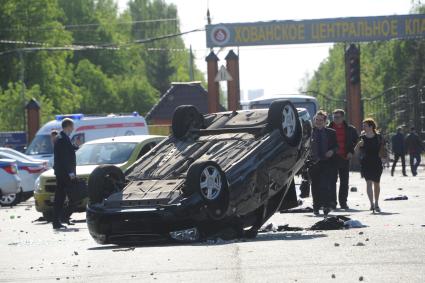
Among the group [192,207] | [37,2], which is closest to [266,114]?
[192,207]

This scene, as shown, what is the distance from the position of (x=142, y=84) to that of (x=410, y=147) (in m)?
64.6

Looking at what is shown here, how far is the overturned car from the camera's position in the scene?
52.4 ft

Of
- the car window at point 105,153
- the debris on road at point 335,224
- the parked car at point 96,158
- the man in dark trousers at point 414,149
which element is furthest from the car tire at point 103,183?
the man in dark trousers at point 414,149

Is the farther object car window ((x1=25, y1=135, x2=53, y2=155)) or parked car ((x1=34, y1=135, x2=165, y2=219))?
car window ((x1=25, y1=135, x2=53, y2=155))

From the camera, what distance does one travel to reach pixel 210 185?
16.0 meters

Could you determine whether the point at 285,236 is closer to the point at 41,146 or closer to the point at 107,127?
the point at 107,127

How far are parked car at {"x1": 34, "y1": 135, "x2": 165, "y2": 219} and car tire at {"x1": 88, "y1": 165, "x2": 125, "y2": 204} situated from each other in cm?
715

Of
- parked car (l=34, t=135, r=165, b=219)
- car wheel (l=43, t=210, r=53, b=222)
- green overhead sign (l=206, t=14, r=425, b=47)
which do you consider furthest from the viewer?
green overhead sign (l=206, t=14, r=425, b=47)

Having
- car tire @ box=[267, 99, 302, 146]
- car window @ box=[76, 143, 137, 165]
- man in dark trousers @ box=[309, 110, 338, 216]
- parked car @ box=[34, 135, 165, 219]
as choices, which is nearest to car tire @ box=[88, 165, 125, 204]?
car tire @ box=[267, 99, 302, 146]

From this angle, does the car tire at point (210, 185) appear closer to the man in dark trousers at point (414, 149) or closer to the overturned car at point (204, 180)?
the overturned car at point (204, 180)

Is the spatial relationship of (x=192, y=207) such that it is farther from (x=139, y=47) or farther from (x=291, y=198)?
(x=139, y=47)

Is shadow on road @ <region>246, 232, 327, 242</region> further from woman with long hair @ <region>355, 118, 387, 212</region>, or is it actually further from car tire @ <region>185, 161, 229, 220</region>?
woman with long hair @ <region>355, 118, 387, 212</region>

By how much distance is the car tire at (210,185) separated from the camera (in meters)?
15.9

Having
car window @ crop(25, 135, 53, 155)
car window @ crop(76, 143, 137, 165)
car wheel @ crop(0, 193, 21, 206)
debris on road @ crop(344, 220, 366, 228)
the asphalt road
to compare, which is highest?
car window @ crop(76, 143, 137, 165)
